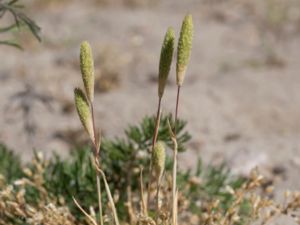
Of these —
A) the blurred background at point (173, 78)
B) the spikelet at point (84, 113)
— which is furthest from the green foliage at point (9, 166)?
the spikelet at point (84, 113)

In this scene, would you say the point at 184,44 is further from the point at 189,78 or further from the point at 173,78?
the point at 189,78

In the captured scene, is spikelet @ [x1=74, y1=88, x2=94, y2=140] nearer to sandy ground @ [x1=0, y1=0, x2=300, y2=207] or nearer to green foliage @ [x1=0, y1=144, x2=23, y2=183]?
green foliage @ [x1=0, y1=144, x2=23, y2=183]

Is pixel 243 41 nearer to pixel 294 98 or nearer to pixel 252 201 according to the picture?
pixel 294 98

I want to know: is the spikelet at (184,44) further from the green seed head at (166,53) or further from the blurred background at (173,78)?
the blurred background at (173,78)

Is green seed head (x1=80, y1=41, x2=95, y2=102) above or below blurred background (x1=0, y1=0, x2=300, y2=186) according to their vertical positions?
below

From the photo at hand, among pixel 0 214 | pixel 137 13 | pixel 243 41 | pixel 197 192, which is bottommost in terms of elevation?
pixel 0 214

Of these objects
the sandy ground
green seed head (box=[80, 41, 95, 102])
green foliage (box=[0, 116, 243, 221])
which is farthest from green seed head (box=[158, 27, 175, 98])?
the sandy ground

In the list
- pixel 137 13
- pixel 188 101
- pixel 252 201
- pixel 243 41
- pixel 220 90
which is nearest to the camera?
pixel 252 201

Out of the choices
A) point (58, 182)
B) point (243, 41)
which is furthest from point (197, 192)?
point (243, 41)
